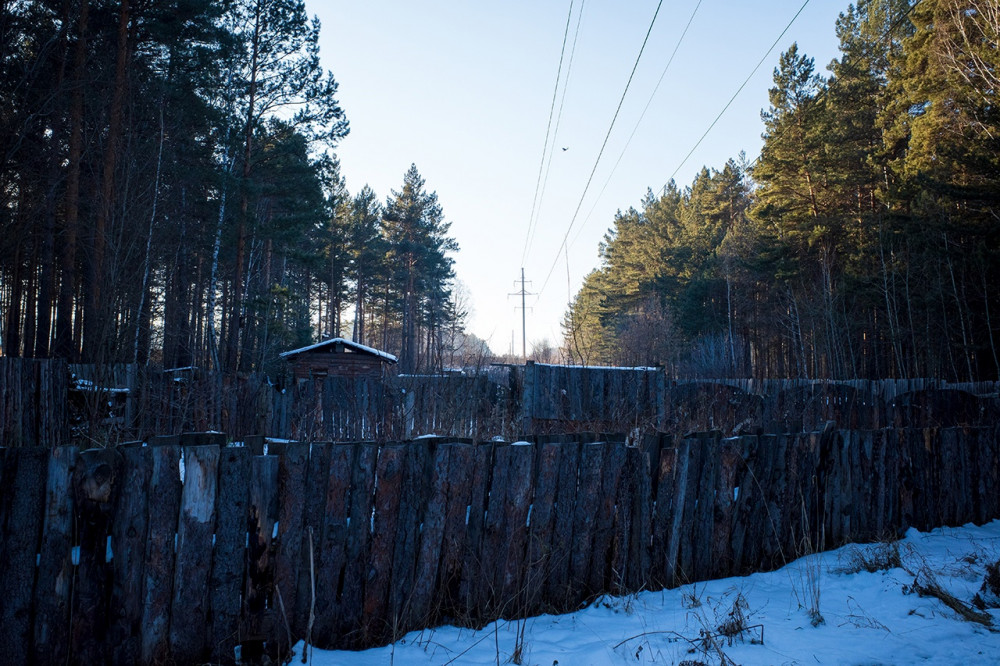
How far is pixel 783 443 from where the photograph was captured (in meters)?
4.39

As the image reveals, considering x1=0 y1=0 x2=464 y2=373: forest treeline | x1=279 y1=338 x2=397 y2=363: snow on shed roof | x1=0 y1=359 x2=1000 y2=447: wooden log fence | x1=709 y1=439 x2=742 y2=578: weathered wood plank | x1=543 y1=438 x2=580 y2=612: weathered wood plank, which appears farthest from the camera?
x1=279 y1=338 x2=397 y2=363: snow on shed roof

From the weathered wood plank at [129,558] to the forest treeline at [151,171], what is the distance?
4.81 m

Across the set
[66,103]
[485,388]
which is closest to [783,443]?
[485,388]

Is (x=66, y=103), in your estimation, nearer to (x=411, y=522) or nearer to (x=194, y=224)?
(x=194, y=224)

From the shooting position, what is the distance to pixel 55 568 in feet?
8.31

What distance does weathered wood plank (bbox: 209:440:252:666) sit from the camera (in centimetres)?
274

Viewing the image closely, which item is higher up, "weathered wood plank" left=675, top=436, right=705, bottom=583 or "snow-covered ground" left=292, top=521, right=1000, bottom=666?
"weathered wood plank" left=675, top=436, right=705, bottom=583

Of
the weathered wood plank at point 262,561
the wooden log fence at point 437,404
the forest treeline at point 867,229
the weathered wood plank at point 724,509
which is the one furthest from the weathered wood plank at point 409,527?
the forest treeline at point 867,229

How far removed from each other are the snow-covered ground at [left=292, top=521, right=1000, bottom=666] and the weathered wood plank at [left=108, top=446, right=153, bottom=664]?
2.42 feet

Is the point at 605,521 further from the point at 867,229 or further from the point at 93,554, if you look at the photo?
the point at 867,229

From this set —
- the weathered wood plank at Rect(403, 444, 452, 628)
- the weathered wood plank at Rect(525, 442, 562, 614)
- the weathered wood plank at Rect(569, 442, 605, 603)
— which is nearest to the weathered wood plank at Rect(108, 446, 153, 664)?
the weathered wood plank at Rect(403, 444, 452, 628)

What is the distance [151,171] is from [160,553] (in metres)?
13.1

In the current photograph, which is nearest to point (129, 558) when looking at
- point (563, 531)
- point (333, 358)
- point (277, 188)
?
point (563, 531)

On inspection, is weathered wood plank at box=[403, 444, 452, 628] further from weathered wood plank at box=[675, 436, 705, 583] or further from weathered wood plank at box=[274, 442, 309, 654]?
weathered wood plank at box=[675, 436, 705, 583]
